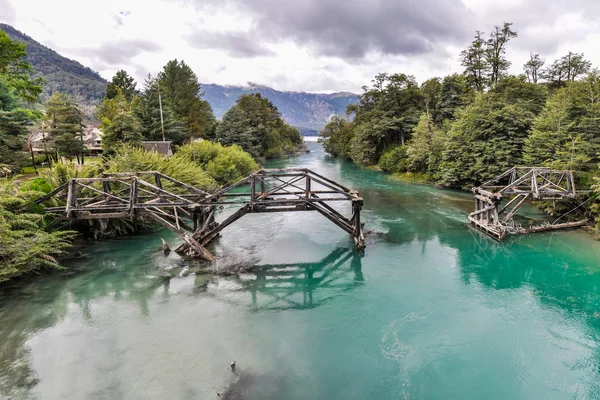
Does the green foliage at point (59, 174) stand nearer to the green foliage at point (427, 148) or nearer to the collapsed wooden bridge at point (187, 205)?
the collapsed wooden bridge at point (187, 205)

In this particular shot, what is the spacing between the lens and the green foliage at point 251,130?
164 feet

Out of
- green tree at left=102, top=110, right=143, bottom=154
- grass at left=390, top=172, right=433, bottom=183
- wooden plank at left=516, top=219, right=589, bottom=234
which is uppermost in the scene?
green tree at left=102, top=110, right=143, bottom=154

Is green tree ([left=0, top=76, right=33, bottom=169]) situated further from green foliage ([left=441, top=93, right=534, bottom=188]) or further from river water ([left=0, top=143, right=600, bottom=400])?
green foliage ([left=441, top=93, right=534, bottom=188])

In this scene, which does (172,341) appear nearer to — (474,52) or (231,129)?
(231,129)

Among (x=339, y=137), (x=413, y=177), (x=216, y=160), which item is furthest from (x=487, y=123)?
(x=339, y=137)

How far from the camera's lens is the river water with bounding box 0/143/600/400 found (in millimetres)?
7980

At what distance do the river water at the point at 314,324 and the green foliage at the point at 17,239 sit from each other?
A: 0.98 meters

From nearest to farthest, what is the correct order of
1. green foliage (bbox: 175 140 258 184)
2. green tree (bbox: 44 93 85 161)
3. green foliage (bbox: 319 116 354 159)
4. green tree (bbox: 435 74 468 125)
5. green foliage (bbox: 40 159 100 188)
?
green foliage (bbox: 40 159 100 188)
green tree (bbox: 44 93 85 161)
green foliage (bbox: 175 140 258 184)
green tree (bbox: 435 74 468 125)
green foliage (bbox: 319 116 354 159)

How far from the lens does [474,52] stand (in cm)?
4516

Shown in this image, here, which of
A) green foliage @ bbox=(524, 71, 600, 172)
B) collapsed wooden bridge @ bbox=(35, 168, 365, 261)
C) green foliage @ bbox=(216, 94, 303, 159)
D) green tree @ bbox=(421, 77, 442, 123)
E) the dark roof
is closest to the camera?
collapsed wooden bridge @ bbox=(35, 168, 365, 261)

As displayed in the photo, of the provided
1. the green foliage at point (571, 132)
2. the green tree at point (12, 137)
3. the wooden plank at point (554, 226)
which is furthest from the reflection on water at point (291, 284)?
the green tree at point (12, 137)

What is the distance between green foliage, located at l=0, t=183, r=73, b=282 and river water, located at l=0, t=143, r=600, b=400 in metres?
0.98

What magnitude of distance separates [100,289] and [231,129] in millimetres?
39690

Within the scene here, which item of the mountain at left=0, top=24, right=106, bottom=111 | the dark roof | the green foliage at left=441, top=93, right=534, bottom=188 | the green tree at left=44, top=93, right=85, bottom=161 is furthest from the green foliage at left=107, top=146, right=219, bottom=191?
the mountain at left=0, top=24, right=106, bottom=111
